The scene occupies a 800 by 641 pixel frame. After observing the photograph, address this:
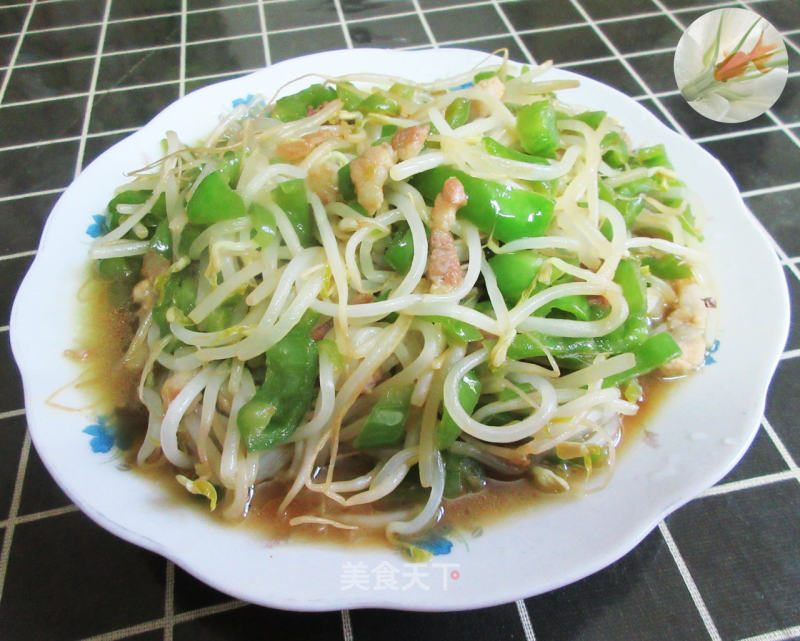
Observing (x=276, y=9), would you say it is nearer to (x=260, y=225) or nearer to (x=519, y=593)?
(x=260, y=225)

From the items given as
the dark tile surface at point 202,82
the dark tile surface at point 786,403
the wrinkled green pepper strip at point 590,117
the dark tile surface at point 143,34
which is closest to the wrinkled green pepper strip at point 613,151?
the wrinkled green pepper strip at point 590,117

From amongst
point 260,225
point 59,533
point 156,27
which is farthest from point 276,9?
point 59,533

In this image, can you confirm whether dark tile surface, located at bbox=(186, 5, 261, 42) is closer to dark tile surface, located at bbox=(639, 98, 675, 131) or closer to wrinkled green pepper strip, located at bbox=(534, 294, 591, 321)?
dark tile surface, located at bbox=(639, 98, 675, 131)

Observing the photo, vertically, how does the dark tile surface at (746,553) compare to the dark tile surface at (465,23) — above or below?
below

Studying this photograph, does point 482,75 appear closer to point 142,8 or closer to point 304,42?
point 304,42

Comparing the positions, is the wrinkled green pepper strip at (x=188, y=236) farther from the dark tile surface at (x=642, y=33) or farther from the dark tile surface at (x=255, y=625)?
the dark tile surface at (x=642, y=33)

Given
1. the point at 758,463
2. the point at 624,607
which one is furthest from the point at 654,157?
the point at 624,607
